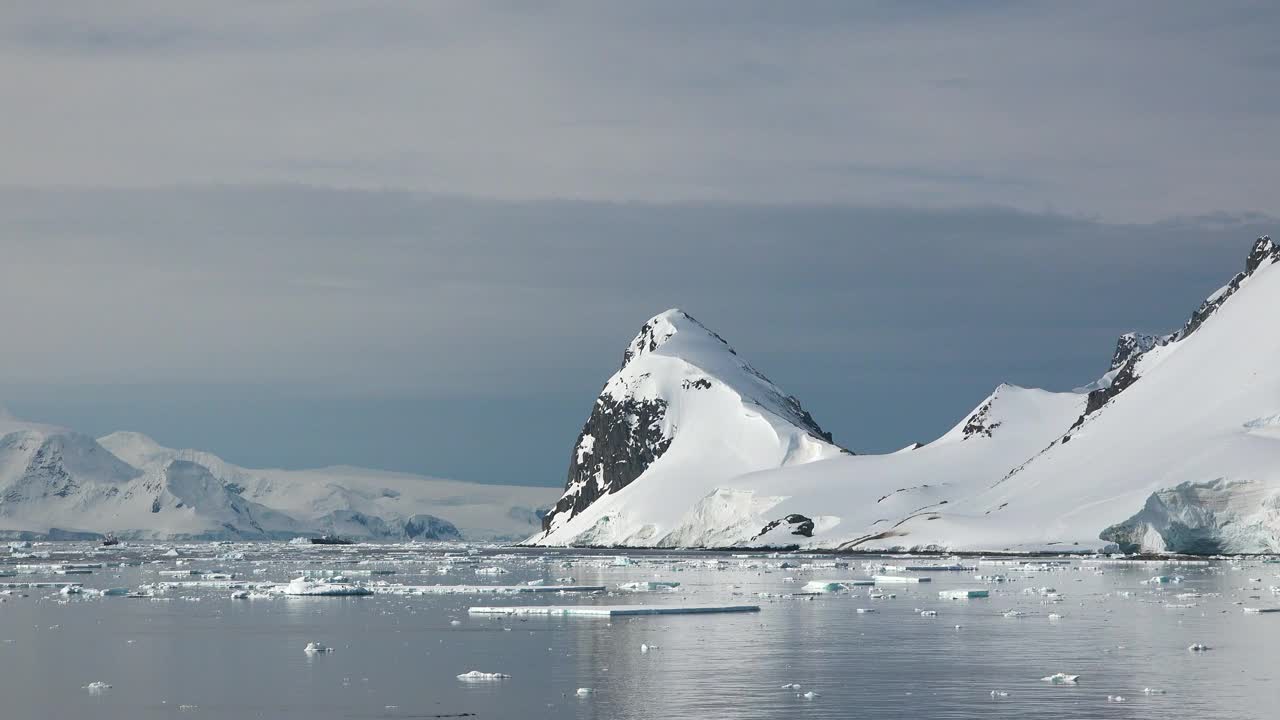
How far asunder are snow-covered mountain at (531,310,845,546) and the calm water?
114022mm

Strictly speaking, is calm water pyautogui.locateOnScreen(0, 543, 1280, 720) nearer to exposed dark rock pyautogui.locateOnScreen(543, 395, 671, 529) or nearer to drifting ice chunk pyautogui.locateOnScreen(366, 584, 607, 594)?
drifting ice chunk pyautogui.locateOnScreen(366, 584, 607, 594)

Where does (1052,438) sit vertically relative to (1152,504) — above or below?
above

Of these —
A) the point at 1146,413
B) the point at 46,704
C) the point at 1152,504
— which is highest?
the point at 1146,413

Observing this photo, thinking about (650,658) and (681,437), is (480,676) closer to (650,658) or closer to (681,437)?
(650,658)

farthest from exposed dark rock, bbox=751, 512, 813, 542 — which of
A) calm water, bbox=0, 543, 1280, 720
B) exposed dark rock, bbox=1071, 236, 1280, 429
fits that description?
calm water, bbox=0, 543, 1280, 720

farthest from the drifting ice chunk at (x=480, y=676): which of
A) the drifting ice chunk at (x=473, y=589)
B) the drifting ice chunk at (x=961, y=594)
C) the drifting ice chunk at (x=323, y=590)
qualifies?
the drifting ice chunk at (x=473, y=589)

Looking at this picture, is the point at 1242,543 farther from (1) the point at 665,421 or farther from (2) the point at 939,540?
(1) the point at 665,421

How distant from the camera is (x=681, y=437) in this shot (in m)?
186

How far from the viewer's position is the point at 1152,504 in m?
95.5

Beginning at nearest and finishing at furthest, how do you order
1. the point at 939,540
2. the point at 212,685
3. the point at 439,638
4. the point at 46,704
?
the point at 46,704
the point at 212,685
the point at 439,638
the point at 939,540

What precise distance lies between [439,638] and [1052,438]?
12396 cm

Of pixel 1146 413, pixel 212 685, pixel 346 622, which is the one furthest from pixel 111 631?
pixel 1146 413

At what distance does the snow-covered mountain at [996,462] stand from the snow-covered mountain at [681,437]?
260mm

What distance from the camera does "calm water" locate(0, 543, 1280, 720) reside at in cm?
2645
